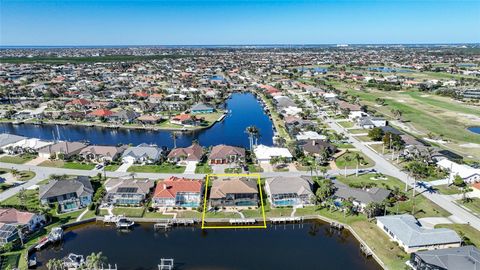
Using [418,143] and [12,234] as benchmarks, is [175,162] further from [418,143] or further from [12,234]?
[418,143]

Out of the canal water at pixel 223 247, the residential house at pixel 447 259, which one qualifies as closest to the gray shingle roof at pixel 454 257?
the residential house at pixel 447 259

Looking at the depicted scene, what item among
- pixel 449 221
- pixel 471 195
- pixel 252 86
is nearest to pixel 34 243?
pixel 449 221

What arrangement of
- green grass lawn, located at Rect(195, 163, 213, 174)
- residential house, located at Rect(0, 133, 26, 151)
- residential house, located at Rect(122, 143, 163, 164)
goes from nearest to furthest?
1. green grass lawn, located at Rect(195, 163, 213, 174)
2. residential house, located at Rect(122, 143, 163, 164)
3. residential house, located at Rect(0, 133, 26, 151)

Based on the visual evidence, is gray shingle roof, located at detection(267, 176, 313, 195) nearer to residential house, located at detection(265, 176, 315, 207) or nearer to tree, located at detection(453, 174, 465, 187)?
residential house, located at detection(265, 176, 315, 207)

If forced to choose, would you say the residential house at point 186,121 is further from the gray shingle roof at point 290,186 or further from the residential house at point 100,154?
the gray shingle roof at point 290,186

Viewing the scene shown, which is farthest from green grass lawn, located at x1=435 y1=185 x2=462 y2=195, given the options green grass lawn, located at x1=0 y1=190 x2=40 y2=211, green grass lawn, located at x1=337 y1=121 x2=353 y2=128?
green grass lawn, located at x1=0 y1=190 x2=40 y2=211

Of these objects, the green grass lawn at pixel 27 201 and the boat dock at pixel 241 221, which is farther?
the green grass lawn at pixel 27 201

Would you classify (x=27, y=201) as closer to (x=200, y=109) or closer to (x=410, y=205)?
(x=410, y=205)
